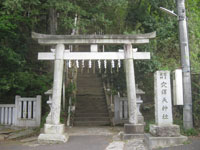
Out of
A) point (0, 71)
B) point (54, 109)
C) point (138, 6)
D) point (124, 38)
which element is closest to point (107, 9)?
point (138, 6)

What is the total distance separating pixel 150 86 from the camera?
12.5m

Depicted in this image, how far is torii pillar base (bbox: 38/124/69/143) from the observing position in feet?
25.6

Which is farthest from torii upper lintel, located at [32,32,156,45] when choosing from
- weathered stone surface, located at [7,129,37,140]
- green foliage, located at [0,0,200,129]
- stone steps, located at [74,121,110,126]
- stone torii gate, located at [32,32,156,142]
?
stone steps, located at [74,121,110,126]

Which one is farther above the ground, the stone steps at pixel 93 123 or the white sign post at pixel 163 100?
the white sign post at pixel 163 100

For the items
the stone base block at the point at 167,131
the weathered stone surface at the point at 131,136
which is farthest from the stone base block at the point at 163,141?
the weathered stone surface at the point at 131,136

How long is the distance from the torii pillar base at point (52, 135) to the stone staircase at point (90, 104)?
383 cm

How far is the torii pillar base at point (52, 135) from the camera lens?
780 centimetres

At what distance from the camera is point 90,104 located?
13.6m

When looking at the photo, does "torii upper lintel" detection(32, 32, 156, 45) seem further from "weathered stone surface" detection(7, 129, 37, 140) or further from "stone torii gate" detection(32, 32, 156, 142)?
"weathered stone surface" detection(7, 129, 37, 140)

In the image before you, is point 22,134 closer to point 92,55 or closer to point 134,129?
point 92,55

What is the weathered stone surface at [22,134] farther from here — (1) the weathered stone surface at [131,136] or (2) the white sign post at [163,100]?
(2) the white sign post at [163,100]

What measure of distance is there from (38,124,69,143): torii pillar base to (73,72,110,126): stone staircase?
3.83 meters

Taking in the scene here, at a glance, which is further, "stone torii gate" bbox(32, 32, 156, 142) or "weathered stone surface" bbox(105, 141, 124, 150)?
"stone torii gate" bbox(32, 32, 156, 142)

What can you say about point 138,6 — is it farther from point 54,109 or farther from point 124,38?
point 54,109
